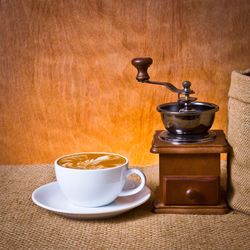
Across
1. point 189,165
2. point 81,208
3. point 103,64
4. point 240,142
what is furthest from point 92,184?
point 103,64

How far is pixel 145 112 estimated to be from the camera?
1.46 metres

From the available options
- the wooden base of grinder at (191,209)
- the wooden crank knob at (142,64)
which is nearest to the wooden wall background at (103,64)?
the wooden crank knob at (142,64)

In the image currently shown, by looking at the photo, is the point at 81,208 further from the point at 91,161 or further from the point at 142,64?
the point at 142,64

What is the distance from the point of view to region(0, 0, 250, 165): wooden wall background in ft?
4.57

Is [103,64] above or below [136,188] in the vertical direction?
above

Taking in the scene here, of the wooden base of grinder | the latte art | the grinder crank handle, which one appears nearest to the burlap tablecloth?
the wooden base of grinder

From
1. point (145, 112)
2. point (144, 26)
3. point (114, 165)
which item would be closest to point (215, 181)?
point (114, 165)

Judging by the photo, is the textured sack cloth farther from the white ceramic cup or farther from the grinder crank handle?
the white ceramic cup

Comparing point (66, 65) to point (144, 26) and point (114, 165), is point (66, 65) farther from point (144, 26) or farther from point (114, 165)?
point (114, 165)

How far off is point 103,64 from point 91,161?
15.2 inches

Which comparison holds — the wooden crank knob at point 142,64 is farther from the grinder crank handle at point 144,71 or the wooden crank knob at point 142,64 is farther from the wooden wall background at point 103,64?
the wooden wall background at point 103,64

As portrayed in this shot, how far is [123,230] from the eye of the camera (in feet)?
3.43

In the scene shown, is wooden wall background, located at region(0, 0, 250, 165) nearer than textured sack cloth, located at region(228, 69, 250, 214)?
No

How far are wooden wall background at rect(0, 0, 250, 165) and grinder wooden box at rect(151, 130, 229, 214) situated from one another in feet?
1.10
